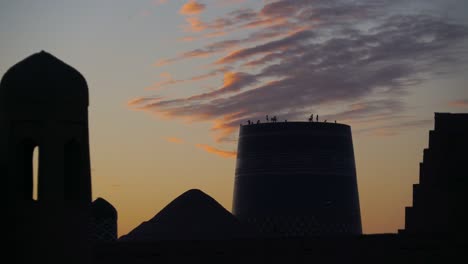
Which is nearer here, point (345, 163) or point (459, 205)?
point (459, 205)

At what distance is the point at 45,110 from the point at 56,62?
5.36 ft

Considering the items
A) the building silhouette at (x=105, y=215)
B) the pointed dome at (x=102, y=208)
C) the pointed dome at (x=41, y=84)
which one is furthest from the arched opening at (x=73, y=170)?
the pointed dome at (x=102, y=208)

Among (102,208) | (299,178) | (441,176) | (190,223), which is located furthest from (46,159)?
(299,178)

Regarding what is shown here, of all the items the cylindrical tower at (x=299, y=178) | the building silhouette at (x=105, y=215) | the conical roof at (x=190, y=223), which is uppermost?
the cylindrical tower at (x=299, y=178)

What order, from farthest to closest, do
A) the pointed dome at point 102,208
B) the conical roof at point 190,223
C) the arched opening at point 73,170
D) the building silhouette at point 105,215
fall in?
the pointed dome at point 102,208
the building silhouette at point 105,215
the conical roof at point 190,223
the arched opening at point 73,170

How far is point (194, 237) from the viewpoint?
68.9 metres

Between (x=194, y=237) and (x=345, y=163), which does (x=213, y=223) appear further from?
(x=345, y=163)

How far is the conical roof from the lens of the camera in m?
69.9

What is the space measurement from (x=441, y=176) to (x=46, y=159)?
25.7 metres

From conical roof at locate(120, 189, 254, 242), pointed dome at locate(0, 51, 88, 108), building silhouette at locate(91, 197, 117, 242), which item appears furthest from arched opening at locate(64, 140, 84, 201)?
building silhouette at locate(91, 197, 117, 242)

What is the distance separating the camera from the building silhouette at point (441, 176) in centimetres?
4994

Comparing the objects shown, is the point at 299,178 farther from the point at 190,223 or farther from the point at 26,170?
the point at 26,170

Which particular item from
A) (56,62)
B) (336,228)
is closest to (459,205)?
(56,62)

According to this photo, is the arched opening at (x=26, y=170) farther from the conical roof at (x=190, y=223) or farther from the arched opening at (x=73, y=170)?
the conical roof at (x=190, y=223)
